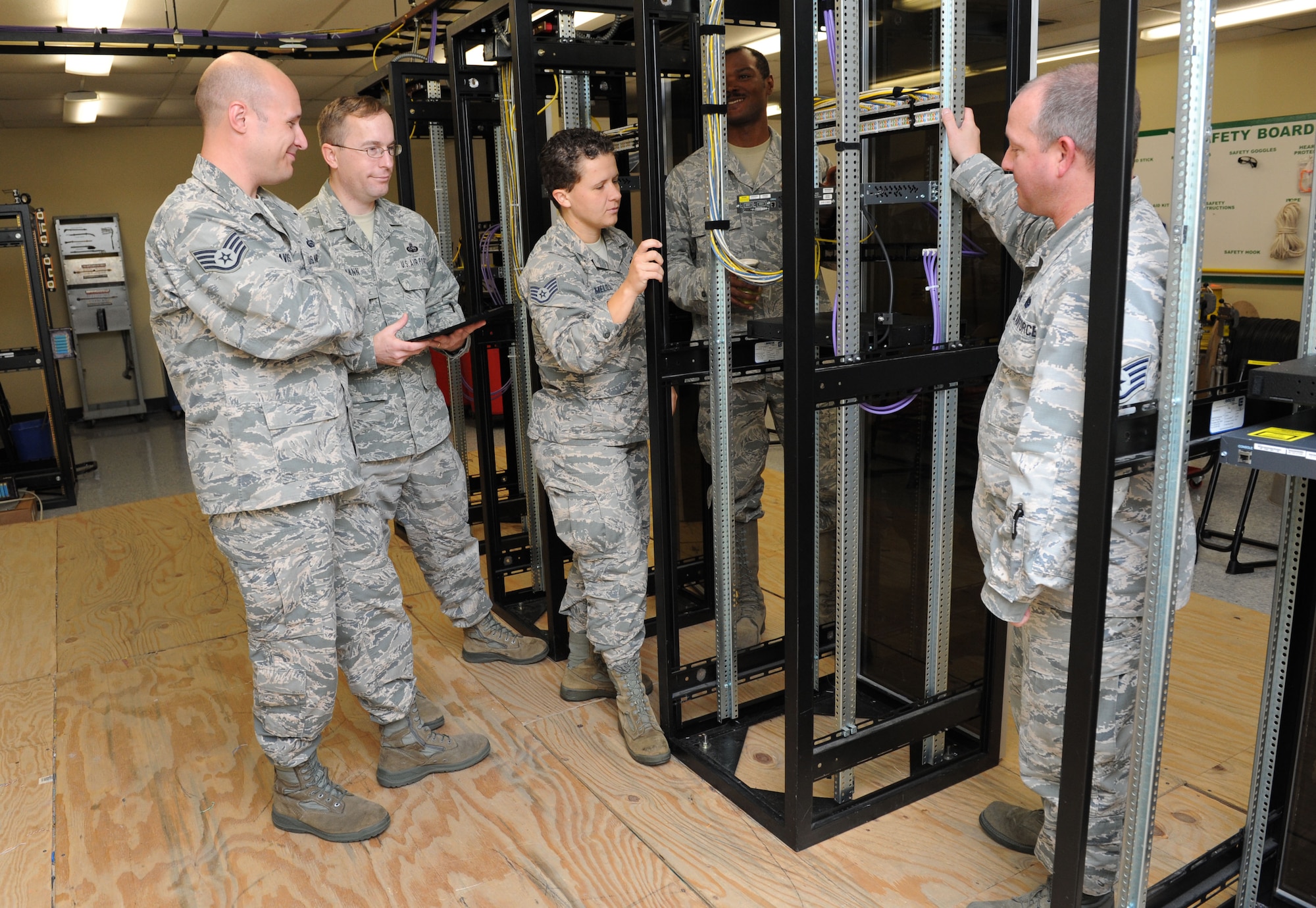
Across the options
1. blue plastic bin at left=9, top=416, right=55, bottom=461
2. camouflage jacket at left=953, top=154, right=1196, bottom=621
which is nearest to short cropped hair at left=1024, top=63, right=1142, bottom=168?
camouflage jacket at left=953, top=154, right=1196, bottom=621

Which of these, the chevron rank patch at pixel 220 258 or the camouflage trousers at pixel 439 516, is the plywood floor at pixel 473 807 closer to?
the camouflage trousers at pixel 439 516

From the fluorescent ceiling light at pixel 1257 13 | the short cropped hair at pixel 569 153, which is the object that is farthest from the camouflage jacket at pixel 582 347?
the fluorescent ceiling light at pixel 1257 13

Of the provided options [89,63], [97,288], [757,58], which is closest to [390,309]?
[757,58]

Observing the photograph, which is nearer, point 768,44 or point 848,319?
point 848,319

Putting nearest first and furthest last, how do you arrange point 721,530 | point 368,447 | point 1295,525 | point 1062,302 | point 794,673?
point 1062,302 < point 1295,525 < point 794,673 < point 721,530 < point 368,447

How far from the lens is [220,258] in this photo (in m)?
1.99

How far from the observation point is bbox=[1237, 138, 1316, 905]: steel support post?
5.48ft

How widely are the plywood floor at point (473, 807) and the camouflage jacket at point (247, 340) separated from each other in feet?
2.95

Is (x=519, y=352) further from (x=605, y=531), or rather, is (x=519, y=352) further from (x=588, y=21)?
(x=588, y=21)

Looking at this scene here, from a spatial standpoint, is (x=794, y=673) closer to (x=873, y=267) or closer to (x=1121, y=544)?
(x=1121, y=544)

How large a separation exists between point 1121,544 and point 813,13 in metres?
1.19

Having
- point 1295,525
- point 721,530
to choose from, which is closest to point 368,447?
point 721,530

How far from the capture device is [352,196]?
9.41 ft

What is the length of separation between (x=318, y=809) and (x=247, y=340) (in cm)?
119
